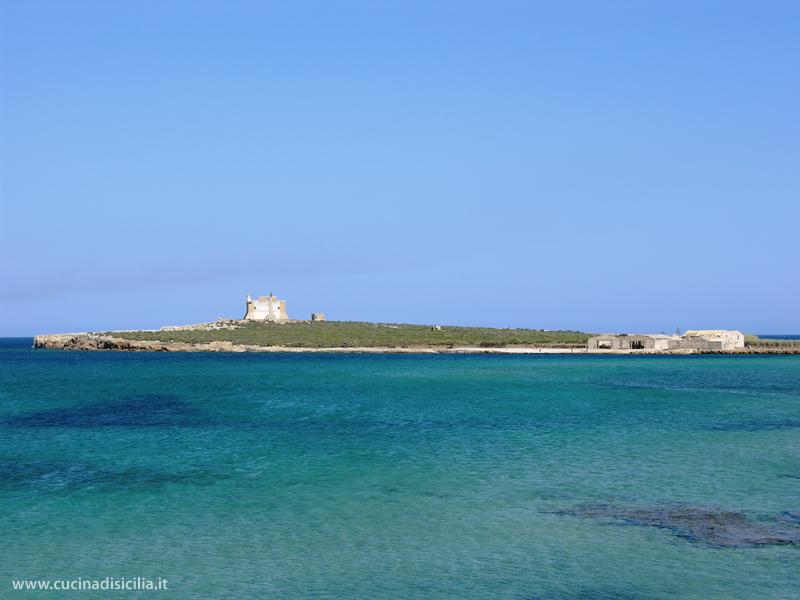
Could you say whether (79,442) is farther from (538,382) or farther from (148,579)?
(538,382)

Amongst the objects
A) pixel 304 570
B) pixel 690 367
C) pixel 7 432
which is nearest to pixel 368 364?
pixel 690 367

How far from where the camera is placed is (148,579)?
40.3 ft

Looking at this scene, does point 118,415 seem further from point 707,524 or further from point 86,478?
point 707,524

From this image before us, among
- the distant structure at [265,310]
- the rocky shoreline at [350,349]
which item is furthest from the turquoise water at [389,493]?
the distant structure at [265,310]

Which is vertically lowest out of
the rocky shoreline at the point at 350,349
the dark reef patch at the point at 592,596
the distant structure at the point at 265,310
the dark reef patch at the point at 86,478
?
the dark reef patch at the point at 592,596

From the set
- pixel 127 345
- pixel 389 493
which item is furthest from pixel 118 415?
pixel 127 345

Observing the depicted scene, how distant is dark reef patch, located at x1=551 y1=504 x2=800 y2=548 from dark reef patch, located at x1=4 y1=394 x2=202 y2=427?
831 inches

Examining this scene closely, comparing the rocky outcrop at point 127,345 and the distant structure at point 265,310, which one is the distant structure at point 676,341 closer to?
the rocky outcrop at point 127,345

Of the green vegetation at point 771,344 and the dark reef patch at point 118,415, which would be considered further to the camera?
the green vegetation at point 771,344

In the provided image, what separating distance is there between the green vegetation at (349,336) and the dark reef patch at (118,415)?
65168 mm

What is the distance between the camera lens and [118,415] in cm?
3456

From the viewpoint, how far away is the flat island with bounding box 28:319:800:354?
4141 inches

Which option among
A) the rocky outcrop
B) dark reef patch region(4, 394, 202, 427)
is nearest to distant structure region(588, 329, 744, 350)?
the rocky outcrop

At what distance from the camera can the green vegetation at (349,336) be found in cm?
10881
